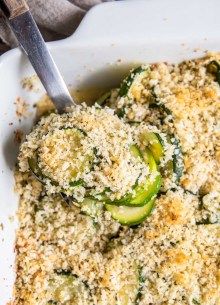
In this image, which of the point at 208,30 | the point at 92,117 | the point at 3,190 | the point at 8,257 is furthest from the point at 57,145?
the point at 208,30

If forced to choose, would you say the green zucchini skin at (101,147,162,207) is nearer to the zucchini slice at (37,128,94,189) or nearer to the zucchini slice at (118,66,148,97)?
the zucchini slice at (37,128,94,189)

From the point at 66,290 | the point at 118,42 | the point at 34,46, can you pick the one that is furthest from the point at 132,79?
the point at 66,290

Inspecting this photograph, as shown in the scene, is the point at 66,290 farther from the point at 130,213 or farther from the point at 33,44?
the point at 33,44

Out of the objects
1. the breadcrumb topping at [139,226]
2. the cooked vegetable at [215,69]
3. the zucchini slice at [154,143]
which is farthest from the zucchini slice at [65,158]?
the cooked vegetable at [215,69]

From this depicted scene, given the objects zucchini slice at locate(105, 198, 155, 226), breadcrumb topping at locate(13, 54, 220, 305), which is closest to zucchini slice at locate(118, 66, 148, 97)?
breadcrumb topping at locate(13, 54, 220, 305)

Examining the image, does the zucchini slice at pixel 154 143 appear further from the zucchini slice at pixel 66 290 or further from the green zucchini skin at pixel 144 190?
the zucchini slice at pixel 66 290

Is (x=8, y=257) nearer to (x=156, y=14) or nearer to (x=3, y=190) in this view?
(x=3, y=190)
